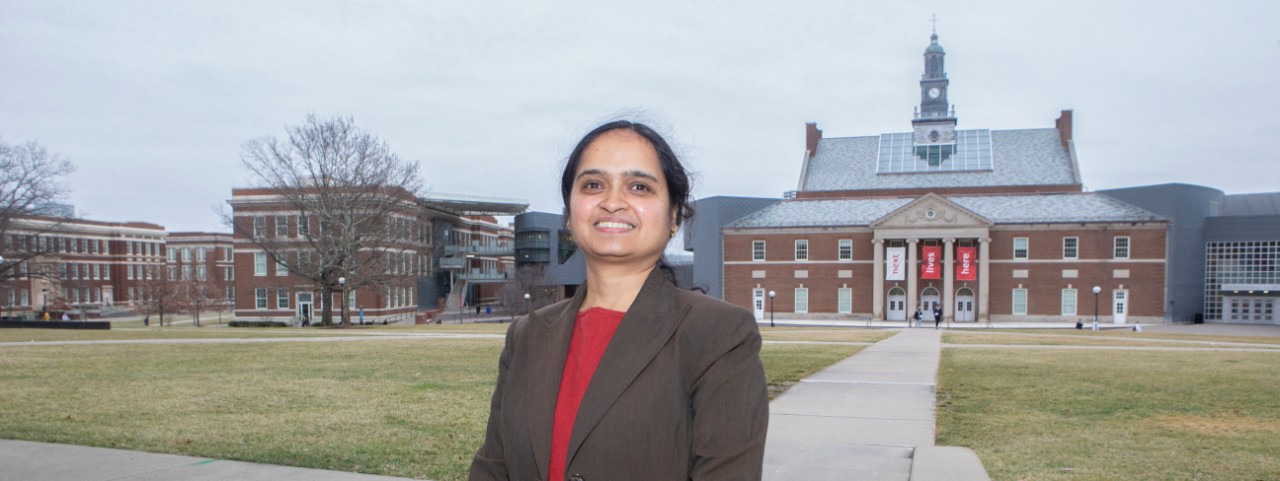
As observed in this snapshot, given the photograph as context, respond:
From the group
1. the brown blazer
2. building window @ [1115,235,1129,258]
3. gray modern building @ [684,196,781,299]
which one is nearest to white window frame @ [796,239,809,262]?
gray modern building @ [684,196,781,299]

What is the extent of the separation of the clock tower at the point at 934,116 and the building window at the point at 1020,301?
48.8 ft

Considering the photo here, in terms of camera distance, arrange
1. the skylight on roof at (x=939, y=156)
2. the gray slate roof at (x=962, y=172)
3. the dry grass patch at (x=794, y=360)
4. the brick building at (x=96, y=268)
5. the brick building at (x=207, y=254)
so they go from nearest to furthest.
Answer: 1. the dry grass patch at (x=794, y=360)
2. the gray slate roof at (x=962, y=172)
3. the skylight on roof at (x=939, y=156)
4. the brick building at (x=96, y=268)
5. the brick building at (x=207, y=254)

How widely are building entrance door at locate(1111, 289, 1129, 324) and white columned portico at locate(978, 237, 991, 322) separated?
24.0ft

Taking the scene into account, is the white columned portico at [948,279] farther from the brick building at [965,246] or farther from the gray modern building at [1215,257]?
the gray modern building at [1215,257]

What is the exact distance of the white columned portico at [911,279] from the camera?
53.6 meters

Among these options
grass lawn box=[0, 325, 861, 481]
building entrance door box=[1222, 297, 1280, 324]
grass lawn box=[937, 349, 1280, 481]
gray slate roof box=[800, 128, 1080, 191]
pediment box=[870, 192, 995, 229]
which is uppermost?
gray slate roof box=[800, 128, 1080, 191]

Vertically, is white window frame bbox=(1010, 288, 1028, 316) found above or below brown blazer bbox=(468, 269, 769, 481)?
below

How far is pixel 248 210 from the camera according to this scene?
54031mm

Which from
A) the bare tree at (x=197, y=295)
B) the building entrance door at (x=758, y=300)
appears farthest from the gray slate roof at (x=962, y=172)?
the bare tree at (x=197, y=295)

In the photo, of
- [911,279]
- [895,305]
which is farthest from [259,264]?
[911,279]

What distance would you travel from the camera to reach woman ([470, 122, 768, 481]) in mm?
2158

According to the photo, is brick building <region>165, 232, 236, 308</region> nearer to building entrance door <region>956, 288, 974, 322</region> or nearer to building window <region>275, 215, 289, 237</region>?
building window <region>275, 215, 289, 237</region>

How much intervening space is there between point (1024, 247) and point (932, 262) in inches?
230

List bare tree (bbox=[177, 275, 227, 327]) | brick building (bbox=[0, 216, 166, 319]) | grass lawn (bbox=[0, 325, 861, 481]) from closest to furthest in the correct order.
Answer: grass lawn (bbox=[0, 325, 861, 481]), bare tree (bbox=[177, 275, 227, 327]), brick building (bbox=[0, 216, 166, 319])
